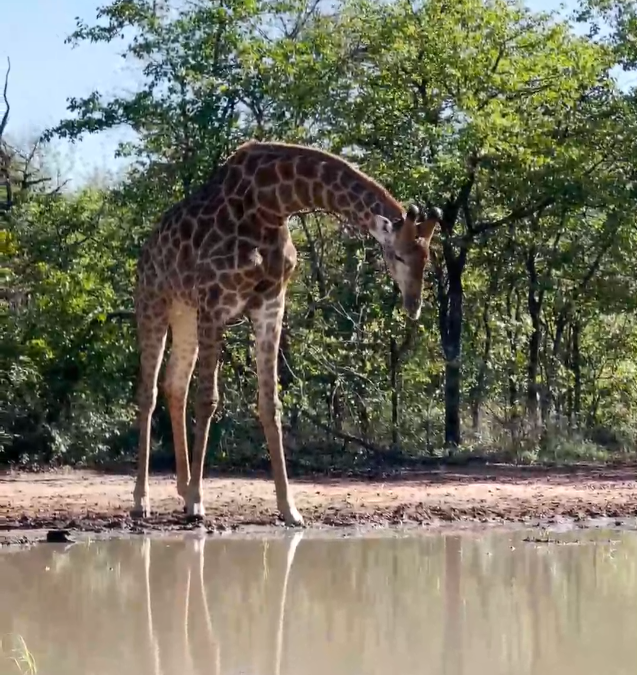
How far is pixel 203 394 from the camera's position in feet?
29.6

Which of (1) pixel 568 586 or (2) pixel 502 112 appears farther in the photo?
(2) pixel 502 112

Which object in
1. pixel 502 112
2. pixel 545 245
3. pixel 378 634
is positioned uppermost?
pixel 502 112

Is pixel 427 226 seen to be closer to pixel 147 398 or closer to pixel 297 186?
pixel 297 186

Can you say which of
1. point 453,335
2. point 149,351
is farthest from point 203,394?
point 453,335

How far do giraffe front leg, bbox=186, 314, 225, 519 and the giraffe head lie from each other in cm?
153

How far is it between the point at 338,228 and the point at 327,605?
984 centimetres

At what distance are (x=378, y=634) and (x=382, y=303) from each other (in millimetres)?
A: 10083

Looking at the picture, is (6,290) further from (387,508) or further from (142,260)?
(387,508)

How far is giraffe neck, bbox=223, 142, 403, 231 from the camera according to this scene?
8.40 m

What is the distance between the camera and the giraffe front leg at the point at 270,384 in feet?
29.2

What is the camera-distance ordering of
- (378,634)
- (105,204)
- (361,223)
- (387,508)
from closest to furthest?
(378,634)
(361,223)
(387,508)
(105,204)

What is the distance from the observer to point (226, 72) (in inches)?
586

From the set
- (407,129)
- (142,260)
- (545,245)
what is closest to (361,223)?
(142,260)

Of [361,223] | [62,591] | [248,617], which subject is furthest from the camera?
[361,223]
